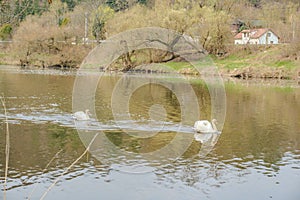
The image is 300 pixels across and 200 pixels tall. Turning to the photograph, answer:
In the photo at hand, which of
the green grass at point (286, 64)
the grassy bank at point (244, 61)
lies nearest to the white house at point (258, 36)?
the grassy bank at point (244, 61)

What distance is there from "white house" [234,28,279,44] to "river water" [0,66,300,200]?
45.8 m

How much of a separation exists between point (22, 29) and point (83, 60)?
9.73 m

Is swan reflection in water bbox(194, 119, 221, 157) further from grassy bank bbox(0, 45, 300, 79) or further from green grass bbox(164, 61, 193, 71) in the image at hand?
green grass bbox(164, 61, 193, 71)

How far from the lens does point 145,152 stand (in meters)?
16.1

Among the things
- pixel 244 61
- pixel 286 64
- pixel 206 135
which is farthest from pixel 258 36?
pixel 206 135

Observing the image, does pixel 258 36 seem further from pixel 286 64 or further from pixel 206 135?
pixel 206 135

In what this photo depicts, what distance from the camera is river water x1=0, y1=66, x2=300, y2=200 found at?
1203cm

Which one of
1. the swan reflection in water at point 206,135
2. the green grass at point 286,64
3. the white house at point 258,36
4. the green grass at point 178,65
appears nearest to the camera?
the swan reflection in water at point 206,135

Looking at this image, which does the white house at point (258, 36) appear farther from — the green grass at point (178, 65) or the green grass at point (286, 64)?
the green grass at point (286, 64)

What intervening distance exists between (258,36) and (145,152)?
6123cm

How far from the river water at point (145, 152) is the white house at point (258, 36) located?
1804 inches

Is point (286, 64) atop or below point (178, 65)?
atop

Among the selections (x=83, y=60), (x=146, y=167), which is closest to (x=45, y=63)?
(x=83, y=60)

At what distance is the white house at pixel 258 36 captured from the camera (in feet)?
241
